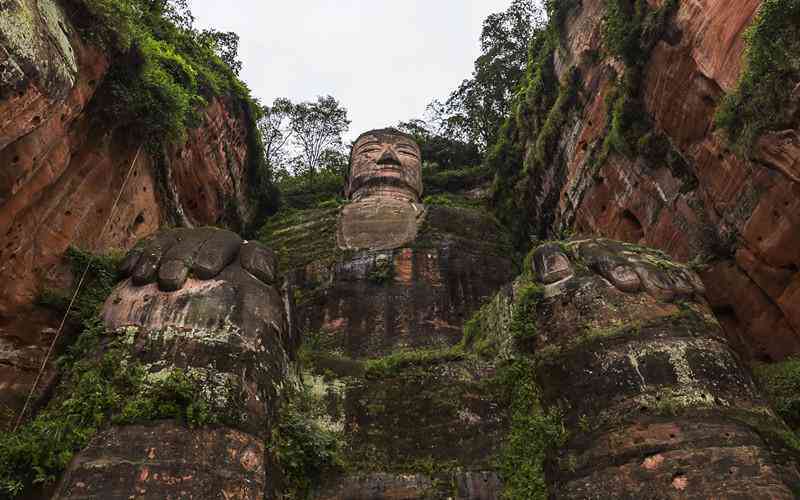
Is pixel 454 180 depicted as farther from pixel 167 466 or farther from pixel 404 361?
pixel 167 466

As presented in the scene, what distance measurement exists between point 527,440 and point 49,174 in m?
7.10

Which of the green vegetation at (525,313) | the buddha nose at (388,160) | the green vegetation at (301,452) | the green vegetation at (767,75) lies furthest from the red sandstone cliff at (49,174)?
the buddha nose at (388,160)

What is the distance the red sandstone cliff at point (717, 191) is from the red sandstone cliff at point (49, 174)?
8.74 m

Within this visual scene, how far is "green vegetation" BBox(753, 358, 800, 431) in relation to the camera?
319 inches

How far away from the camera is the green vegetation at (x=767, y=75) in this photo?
777 centimetres

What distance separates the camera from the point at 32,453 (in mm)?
6098

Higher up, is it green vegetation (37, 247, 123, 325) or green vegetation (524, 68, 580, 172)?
green vegetation (524, 68, 580, 172)

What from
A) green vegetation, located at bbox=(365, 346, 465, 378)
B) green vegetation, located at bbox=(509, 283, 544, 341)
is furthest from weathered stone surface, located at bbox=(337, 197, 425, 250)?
green vegetation, located at bbox=(509, 283, 544, 341)

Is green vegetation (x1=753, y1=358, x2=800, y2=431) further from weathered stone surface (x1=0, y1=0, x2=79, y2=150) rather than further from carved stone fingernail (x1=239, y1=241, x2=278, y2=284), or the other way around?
weathered stone surface (x1=0, y1=0, x2=79, y2=150)

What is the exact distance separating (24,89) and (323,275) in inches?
349

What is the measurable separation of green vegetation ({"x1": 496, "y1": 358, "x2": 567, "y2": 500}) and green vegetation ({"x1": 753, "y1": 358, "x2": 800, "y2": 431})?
2780mm

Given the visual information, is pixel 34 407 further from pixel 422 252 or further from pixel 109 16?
pixel 422 252

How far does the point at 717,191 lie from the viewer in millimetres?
10398

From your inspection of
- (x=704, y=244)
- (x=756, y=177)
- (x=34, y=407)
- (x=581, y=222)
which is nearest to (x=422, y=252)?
(x=581, y=222)
